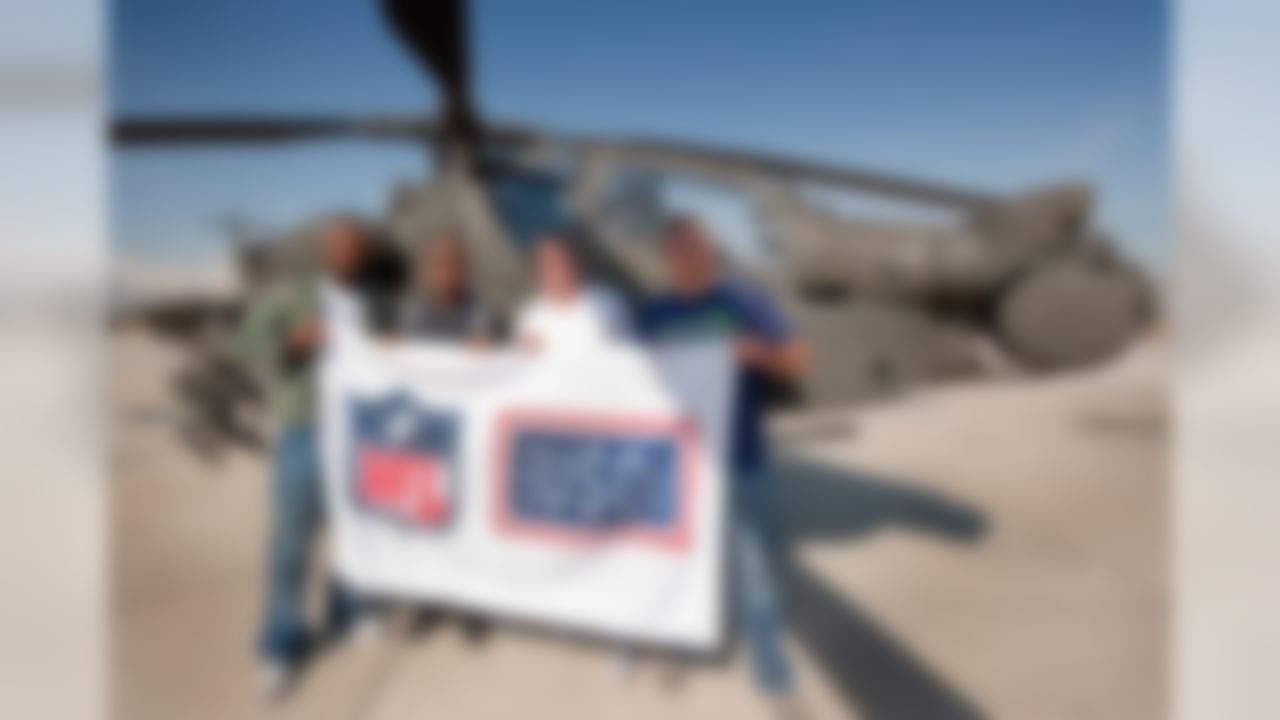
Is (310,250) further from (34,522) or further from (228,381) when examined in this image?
(34,522)

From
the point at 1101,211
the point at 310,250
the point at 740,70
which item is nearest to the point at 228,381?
the point at 310,250

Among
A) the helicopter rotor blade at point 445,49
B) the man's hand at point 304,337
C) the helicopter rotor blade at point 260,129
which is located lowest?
the man's hand at point 304,337

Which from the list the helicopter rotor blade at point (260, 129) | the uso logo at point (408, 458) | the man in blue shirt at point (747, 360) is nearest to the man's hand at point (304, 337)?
the uso logo at point (408, 458)

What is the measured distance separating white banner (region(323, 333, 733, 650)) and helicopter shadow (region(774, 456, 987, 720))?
130 mm

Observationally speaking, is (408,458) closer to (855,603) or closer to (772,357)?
(772,357)

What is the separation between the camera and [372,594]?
1.67 m

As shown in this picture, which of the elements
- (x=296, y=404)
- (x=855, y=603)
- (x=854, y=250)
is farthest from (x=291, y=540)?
(x=854, y=250)

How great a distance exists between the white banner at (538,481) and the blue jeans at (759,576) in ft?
0.12

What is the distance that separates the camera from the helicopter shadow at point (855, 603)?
4.96 ft

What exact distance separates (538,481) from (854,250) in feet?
2.16

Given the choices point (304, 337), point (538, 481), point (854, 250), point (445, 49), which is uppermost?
point (445, 49)

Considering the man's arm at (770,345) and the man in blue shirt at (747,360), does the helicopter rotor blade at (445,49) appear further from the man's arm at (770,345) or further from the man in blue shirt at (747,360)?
the man's arm at (770,345)

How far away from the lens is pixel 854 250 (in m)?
1.51

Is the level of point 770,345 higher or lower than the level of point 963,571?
higher
